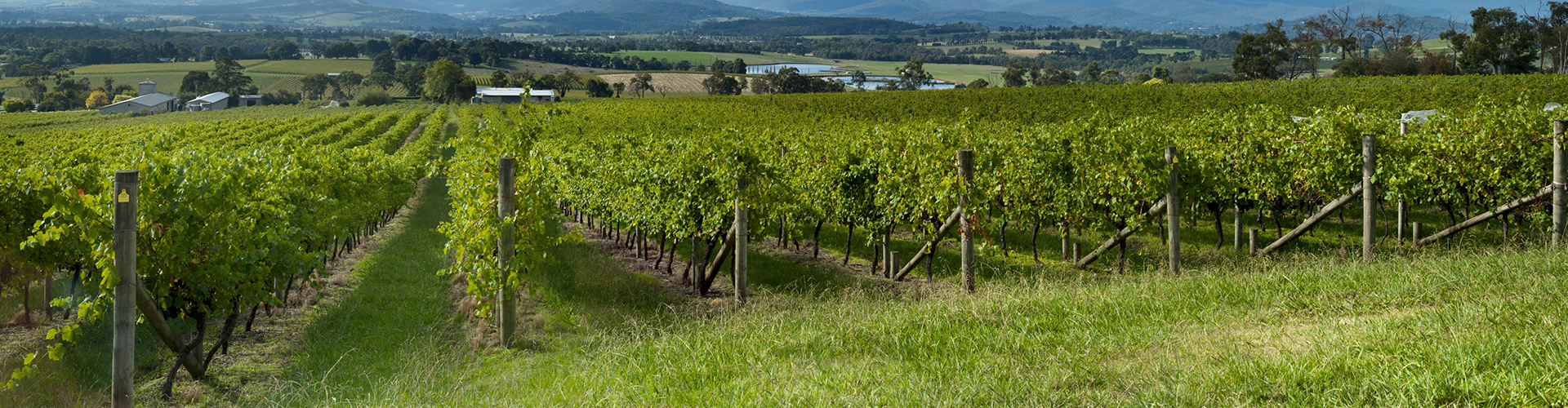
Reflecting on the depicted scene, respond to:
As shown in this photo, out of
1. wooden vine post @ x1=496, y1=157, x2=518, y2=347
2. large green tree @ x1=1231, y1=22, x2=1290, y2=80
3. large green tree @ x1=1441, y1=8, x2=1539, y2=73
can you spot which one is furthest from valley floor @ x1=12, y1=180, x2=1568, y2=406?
large green tree @ x1=1441, y1=8, x2=1539, y2=73

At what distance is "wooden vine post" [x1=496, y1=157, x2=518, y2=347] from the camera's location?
7.29m

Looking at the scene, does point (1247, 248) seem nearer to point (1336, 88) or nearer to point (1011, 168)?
point (1011, 168)

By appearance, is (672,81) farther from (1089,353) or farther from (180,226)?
(1089,353)

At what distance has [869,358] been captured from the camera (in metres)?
5.04

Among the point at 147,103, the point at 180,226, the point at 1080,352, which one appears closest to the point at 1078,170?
the point at 1080,352

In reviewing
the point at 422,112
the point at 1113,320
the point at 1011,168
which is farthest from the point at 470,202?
the point at 422,112

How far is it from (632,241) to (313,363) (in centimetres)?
888

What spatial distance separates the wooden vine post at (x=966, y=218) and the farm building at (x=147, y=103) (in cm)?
11929

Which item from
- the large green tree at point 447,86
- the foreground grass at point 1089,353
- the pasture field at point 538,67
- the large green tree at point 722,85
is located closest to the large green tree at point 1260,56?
the large green tree at point 722,85

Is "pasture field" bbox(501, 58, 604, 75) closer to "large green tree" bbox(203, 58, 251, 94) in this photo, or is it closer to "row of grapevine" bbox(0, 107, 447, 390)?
"large green tree" bbox(203, 58, 251, 94)

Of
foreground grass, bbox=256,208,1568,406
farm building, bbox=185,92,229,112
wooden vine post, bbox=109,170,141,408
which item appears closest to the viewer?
foreground grass, bbox=256,208,1568,406

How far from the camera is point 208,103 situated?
4405 inches

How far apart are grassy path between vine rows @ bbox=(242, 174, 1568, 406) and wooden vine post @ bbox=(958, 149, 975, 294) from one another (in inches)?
16.8

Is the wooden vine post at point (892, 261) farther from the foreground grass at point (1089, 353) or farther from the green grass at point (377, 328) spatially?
the green grass at point (377, 328)
